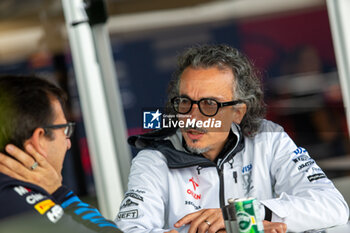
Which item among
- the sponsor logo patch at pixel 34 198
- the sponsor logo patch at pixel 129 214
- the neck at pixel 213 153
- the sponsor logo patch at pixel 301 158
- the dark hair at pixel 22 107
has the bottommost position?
the sponsor logo patch at pixel 129 214

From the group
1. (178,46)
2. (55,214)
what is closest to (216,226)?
(55,214)

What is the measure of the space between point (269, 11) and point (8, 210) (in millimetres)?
2167

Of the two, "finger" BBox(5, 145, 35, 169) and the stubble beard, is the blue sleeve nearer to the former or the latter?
"finger" BBox(5, 145, 35, 169)

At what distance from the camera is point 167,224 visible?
187cm

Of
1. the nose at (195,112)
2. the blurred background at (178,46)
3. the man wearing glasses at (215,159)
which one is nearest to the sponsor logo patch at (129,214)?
the man wearing glasses at (215,159)

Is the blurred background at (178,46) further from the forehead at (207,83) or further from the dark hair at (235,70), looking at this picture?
the forehead at (207,83)

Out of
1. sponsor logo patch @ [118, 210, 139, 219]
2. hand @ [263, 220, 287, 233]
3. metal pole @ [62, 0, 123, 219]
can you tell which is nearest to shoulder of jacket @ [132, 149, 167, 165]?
sponsor logo patch @ [118, 210, 139, 219]

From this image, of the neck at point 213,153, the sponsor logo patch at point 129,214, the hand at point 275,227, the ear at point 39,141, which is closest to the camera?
the ear at point 39,141

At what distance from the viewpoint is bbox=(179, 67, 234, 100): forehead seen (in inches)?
74.5

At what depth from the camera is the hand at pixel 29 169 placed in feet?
4.31

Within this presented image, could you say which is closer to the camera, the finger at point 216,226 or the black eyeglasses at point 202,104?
the finger at point 216,226

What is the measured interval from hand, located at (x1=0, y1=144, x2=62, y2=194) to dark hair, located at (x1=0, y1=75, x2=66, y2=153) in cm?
2

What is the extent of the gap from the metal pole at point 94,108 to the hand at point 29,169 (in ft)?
6.35

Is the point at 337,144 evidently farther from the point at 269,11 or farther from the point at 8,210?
the point at 8,210
